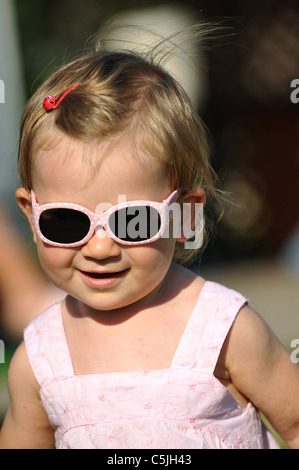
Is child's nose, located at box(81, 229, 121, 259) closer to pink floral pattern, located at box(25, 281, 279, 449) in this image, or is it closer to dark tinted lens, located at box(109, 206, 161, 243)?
dark tinted lens, located at box(109, 206, 161, 243)

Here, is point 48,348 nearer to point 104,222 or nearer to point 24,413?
point 24,413

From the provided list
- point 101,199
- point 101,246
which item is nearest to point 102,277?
point 101,246

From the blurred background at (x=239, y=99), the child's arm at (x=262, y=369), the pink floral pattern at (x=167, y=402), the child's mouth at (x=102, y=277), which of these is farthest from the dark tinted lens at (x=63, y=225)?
the blurred background at (x=239, y=99)

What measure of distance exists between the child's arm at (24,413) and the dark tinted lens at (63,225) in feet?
1.51

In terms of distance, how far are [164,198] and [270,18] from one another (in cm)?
507

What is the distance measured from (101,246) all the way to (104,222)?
0.21 ft

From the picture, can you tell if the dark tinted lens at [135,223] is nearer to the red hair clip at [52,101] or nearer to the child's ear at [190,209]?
the child's ear at [190,209]

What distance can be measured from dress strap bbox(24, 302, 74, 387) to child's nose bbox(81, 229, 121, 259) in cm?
38

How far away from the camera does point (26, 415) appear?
209 cm

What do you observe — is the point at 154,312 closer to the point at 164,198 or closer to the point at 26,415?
the point at 164,198

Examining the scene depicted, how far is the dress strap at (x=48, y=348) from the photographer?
1.96 meters

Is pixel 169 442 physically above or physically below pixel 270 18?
below
